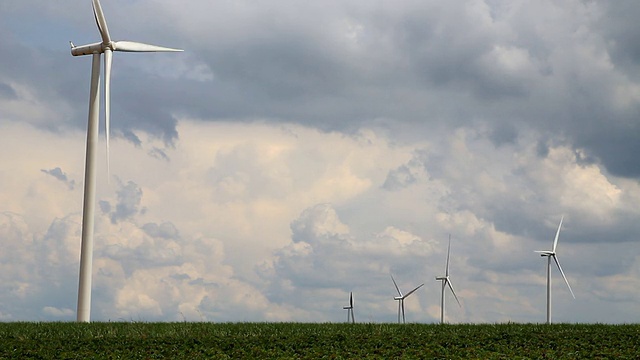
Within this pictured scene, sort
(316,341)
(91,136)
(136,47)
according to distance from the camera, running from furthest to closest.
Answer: (136,47), (91,136), (316,341)

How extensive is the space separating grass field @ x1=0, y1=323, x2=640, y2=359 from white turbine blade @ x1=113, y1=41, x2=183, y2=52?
16744 millimetres

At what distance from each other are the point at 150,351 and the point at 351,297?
1343 inches

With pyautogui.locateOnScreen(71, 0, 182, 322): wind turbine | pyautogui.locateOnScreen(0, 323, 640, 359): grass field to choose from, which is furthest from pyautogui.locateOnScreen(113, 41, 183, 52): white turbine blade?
pyautogui.locateOnScreen(0, 323, 640, 359): grass field

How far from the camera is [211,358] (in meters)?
32.5

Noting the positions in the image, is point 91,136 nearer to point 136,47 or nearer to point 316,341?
point 136,47

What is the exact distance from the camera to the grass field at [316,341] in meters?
33.2

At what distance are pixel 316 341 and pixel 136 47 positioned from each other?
23963 millimetres

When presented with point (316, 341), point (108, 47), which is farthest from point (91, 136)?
point (316, 341)

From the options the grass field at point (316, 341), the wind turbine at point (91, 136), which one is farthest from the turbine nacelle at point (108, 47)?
the grass field at point (316, 341)

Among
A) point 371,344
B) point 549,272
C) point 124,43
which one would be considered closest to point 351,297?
point 549,272

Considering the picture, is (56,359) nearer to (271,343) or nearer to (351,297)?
(271,343)

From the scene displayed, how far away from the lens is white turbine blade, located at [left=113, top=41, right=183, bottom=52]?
50719mm

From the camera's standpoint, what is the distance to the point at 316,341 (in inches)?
1395

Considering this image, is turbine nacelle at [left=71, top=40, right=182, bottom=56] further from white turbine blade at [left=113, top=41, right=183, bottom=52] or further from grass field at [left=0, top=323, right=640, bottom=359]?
grass field at [left=0, top=323, right=640, bottom=359]
